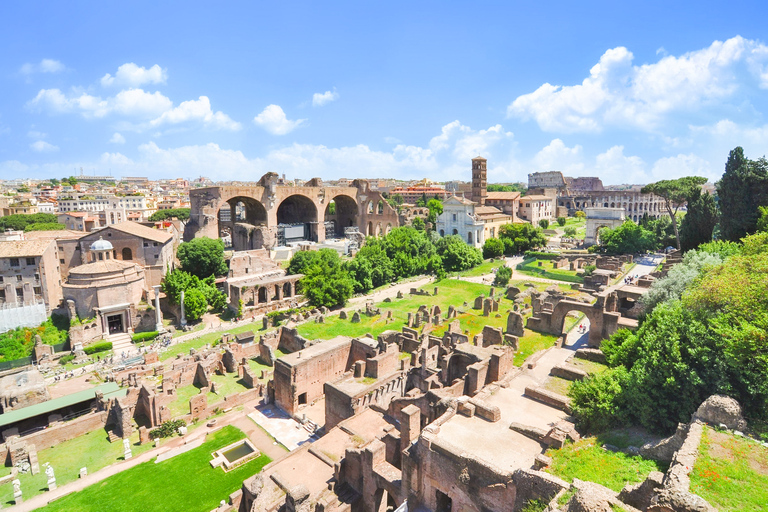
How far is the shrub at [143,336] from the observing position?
3300 cm

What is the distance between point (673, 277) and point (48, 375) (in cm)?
4111

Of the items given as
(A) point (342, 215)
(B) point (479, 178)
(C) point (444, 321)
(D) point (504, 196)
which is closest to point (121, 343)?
(C) point (444, 321)

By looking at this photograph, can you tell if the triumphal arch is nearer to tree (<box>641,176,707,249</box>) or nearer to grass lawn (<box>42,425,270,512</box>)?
tree (<box>641,176,707,249</box>)

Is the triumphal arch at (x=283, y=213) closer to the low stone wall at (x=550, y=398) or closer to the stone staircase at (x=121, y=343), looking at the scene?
the stone staircase at (x=121, y=343)

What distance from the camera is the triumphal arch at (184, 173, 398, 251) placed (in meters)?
58.4

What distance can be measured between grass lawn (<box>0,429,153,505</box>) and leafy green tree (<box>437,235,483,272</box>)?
41051 mm

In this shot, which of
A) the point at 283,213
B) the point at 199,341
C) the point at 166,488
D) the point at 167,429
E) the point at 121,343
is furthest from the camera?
the point at 283,213

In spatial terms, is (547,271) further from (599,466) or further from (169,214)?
(169,214)

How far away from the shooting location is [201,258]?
45688 millimetres

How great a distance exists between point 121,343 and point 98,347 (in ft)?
5.74

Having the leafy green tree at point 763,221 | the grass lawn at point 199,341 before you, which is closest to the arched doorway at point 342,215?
the grass lawn at point 199,341

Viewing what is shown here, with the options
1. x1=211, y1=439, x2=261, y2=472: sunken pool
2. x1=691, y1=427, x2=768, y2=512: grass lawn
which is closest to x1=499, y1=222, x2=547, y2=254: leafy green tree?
x1=211, y1=439, x2=261, y2=472: sunken pool

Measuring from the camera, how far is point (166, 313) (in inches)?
1526

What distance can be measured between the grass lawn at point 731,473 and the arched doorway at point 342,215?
69.1 meters
